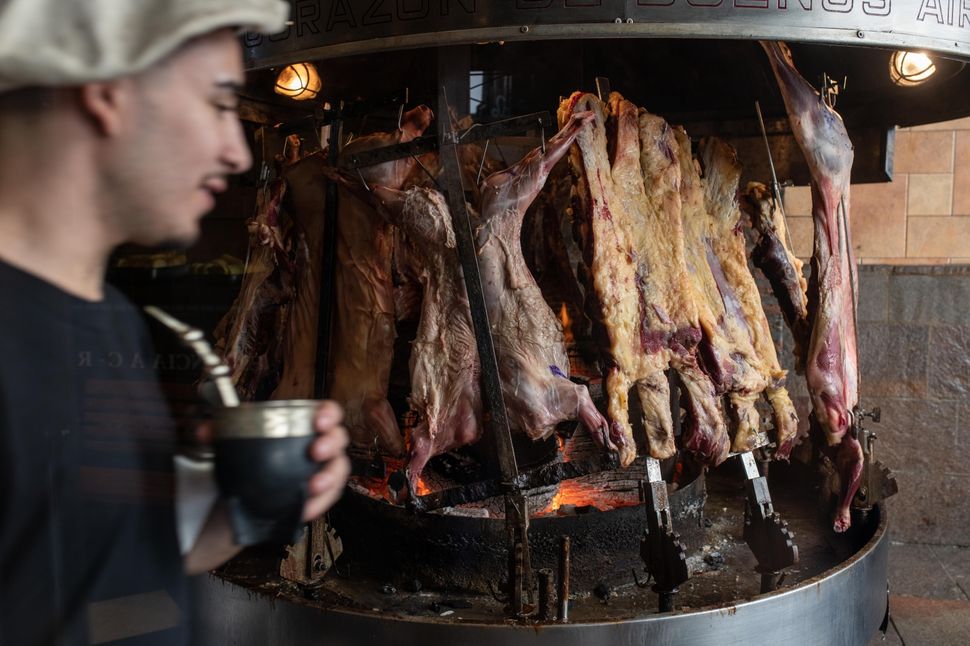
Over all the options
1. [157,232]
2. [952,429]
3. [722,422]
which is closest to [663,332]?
[722,422]

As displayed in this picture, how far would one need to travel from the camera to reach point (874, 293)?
531 centimetres

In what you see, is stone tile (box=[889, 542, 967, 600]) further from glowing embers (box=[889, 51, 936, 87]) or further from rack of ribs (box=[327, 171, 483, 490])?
rack of ribs (box=[327, 171, 483, 490])

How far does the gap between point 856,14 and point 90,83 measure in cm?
223

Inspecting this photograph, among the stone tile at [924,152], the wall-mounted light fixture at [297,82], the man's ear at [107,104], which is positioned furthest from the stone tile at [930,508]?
the man's ear at [107,104]

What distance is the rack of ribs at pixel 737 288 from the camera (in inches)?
137

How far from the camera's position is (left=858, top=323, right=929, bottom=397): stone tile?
5281 mm

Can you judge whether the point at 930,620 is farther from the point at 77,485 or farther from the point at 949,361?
the point at 77,485

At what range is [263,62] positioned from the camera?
271 cm

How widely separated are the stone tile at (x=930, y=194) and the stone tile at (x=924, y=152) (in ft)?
0.15

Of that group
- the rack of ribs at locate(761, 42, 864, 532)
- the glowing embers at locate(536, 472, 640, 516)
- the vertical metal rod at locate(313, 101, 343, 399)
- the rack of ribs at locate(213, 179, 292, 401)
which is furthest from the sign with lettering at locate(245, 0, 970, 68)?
the glowing embers at locate(536, 472, 640, 516)

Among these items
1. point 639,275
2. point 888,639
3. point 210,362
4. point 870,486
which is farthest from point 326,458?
point 888,639

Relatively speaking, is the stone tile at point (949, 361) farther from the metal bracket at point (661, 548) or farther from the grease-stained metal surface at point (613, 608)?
the metal bracket at point (661, 548)

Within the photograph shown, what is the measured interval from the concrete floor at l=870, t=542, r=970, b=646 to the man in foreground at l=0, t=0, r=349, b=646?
3.99 metres

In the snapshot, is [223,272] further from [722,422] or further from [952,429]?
[952,429]
